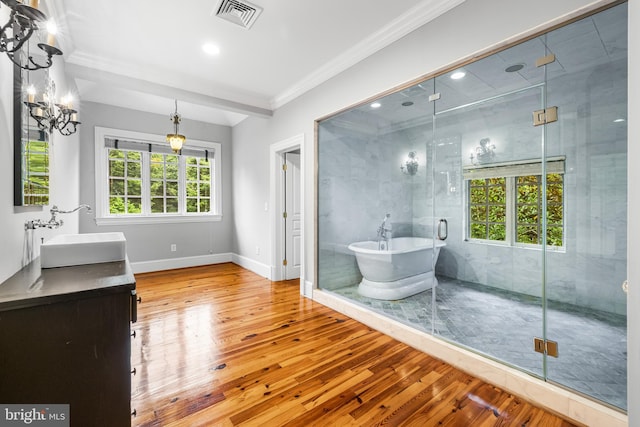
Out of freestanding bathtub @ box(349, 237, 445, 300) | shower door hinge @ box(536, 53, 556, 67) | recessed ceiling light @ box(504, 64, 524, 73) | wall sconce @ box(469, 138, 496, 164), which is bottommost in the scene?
freestanding bathtub @ box(349, 237, 445, 300)

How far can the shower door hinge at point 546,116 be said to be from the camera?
6.15 ft

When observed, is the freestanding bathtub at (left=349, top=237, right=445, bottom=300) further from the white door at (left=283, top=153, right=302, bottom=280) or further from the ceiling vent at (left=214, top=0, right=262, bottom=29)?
the ceiling vent at (left=214, top=0, right=262, bottom=29)

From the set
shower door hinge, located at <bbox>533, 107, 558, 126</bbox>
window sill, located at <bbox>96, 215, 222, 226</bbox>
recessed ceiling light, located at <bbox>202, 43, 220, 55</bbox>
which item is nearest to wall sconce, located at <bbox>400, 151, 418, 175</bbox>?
shower door hinge, located at <bbox>533, 107, 558, 126</bbox>

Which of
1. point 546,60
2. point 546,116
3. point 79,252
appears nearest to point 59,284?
point 79,252

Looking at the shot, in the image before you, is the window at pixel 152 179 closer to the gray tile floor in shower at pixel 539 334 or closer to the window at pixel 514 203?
the gray tile floor in shower at pixel 539 334

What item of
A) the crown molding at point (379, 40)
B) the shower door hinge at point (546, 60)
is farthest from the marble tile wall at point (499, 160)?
the crown molding at point (379, 40)

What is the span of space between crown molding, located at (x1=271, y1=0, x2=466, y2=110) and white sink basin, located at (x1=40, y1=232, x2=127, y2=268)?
106 inches

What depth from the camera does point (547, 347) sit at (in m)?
1.87

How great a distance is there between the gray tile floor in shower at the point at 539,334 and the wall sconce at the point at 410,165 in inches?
56.5

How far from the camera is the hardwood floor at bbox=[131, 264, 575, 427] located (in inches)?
65.2

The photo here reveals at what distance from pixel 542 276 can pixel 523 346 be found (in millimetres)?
523

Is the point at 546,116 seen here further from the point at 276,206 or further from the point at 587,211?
the point at 276,206

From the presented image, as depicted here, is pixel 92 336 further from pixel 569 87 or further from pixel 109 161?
pixel 109 161

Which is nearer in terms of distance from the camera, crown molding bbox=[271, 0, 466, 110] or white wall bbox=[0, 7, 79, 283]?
white wall bbox=[0, 7, 79, 283]
